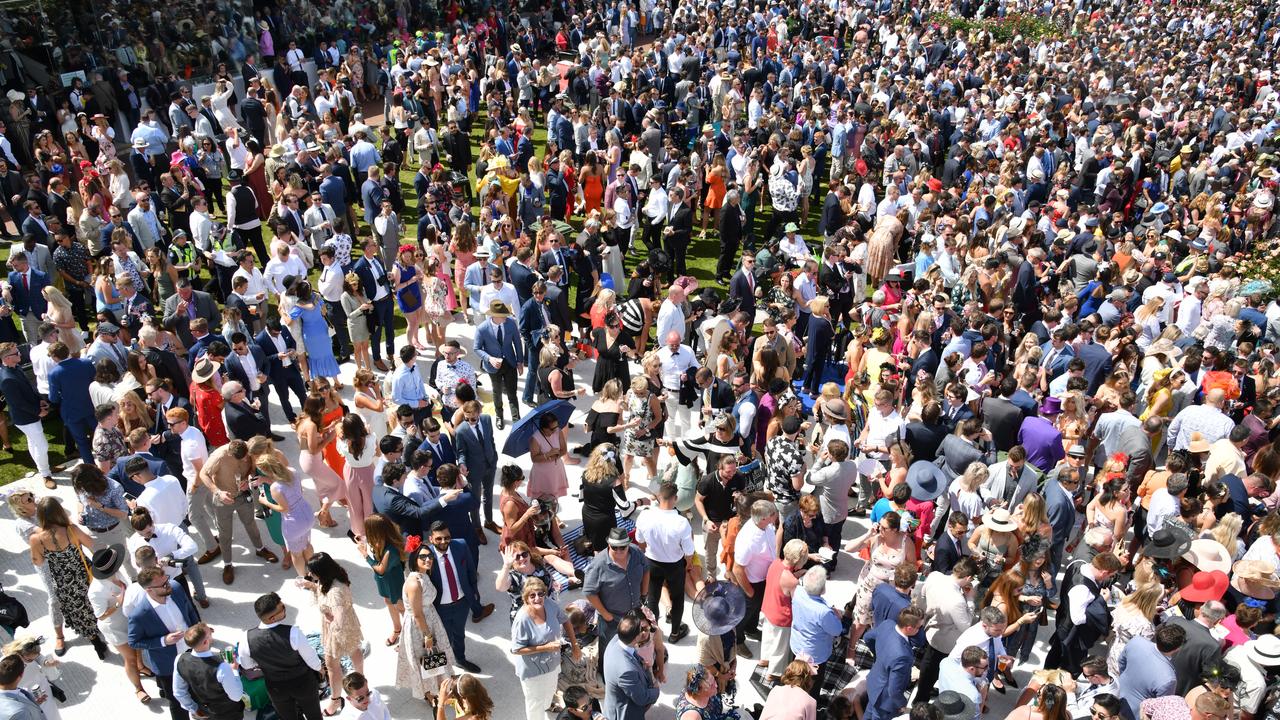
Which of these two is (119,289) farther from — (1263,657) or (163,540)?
(1263,657)

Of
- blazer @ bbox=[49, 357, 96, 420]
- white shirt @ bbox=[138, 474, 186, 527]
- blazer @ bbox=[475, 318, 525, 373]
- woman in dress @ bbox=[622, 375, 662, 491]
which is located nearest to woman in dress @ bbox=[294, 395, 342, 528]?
white shirt @ bbox=[138, 474, 186, 527]

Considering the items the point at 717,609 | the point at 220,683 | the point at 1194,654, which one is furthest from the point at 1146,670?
the point at 220,683

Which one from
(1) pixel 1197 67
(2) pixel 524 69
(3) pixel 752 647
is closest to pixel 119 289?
(3) pixel 752 647

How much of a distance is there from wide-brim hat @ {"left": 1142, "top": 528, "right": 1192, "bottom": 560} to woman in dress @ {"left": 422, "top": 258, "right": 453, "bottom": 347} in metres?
7.32

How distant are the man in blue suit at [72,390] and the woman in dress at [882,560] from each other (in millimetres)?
6927

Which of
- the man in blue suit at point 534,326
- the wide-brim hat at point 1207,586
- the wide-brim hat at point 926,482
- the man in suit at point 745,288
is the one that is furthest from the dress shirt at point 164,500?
the wide-brim hat at point 1207,586

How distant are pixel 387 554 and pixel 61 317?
205 inches

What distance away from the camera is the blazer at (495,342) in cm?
961

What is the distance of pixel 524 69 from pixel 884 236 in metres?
10.2

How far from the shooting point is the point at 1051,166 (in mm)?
15961

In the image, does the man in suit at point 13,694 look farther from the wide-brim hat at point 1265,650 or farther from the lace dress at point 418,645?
the wide-brim hat at point 1265,650

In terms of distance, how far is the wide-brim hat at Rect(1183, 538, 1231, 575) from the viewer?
6.95m

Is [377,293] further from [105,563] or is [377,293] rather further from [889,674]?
[889,674]

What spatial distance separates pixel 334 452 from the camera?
823cm
